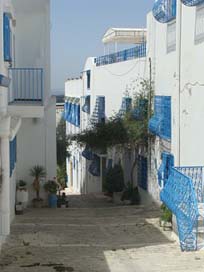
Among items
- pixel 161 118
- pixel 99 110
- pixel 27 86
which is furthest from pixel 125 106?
pixel 99 110

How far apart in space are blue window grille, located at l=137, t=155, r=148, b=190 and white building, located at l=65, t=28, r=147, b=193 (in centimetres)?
287

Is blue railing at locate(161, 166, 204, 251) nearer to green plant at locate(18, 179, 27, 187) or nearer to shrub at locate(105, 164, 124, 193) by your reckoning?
green plant at locate(18, 179, 27, 187)

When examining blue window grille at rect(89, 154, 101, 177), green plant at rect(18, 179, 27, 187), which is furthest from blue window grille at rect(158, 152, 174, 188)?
blue window grille at rect(89, 154, 101, 177)

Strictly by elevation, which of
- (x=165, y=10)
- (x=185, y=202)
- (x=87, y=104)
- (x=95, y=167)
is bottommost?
(x=95, y=167)

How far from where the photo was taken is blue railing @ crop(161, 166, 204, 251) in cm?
1035

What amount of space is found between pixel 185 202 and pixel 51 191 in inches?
412

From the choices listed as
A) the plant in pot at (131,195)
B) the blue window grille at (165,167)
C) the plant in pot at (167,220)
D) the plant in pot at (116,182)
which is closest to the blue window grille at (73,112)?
the plant in pot at (116,182)

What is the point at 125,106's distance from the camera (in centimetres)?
2322

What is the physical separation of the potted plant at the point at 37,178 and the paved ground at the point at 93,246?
3.16 metres

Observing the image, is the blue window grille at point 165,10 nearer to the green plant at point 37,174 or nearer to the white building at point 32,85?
the white building at point 32,85

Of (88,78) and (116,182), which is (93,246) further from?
(88,78)

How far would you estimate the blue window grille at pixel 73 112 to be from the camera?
38588mm

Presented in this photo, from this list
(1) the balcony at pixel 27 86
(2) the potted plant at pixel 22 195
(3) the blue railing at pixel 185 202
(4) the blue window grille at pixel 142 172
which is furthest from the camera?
(4) the blue window grille at pixel 142 172

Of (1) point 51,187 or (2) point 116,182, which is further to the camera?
(2) point 116,182
